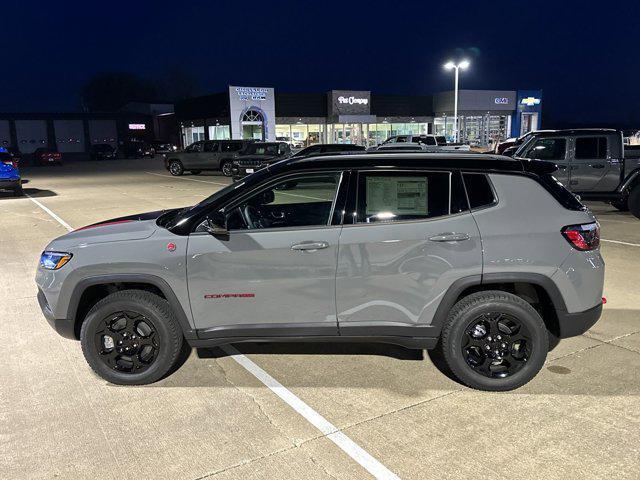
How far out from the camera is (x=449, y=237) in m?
3.67

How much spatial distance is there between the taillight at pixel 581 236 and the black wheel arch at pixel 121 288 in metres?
2.84

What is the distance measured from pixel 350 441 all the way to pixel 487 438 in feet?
2.83

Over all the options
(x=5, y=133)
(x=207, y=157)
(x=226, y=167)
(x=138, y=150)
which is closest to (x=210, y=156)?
(x=207, y=157)

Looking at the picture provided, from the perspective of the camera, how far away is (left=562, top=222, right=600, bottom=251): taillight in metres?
3.71

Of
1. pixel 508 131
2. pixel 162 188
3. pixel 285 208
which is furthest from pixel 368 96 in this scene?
pixel 285 208

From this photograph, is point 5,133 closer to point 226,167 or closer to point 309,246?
point 226,167

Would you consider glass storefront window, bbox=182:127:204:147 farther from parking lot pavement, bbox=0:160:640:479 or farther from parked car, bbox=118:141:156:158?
parking lot pavement, bbox=0:160:640:479

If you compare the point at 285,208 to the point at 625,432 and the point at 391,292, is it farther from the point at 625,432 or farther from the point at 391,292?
the point at 625,432

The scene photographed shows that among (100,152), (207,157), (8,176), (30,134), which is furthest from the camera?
(30,134)

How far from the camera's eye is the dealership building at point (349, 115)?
4369 cm

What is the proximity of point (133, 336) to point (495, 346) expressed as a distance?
9.07ft

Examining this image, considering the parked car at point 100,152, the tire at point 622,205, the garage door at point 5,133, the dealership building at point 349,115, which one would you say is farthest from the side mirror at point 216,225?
the garage door at point 5,133

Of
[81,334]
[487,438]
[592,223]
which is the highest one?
[592,223]

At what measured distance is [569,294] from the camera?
3725 mm
